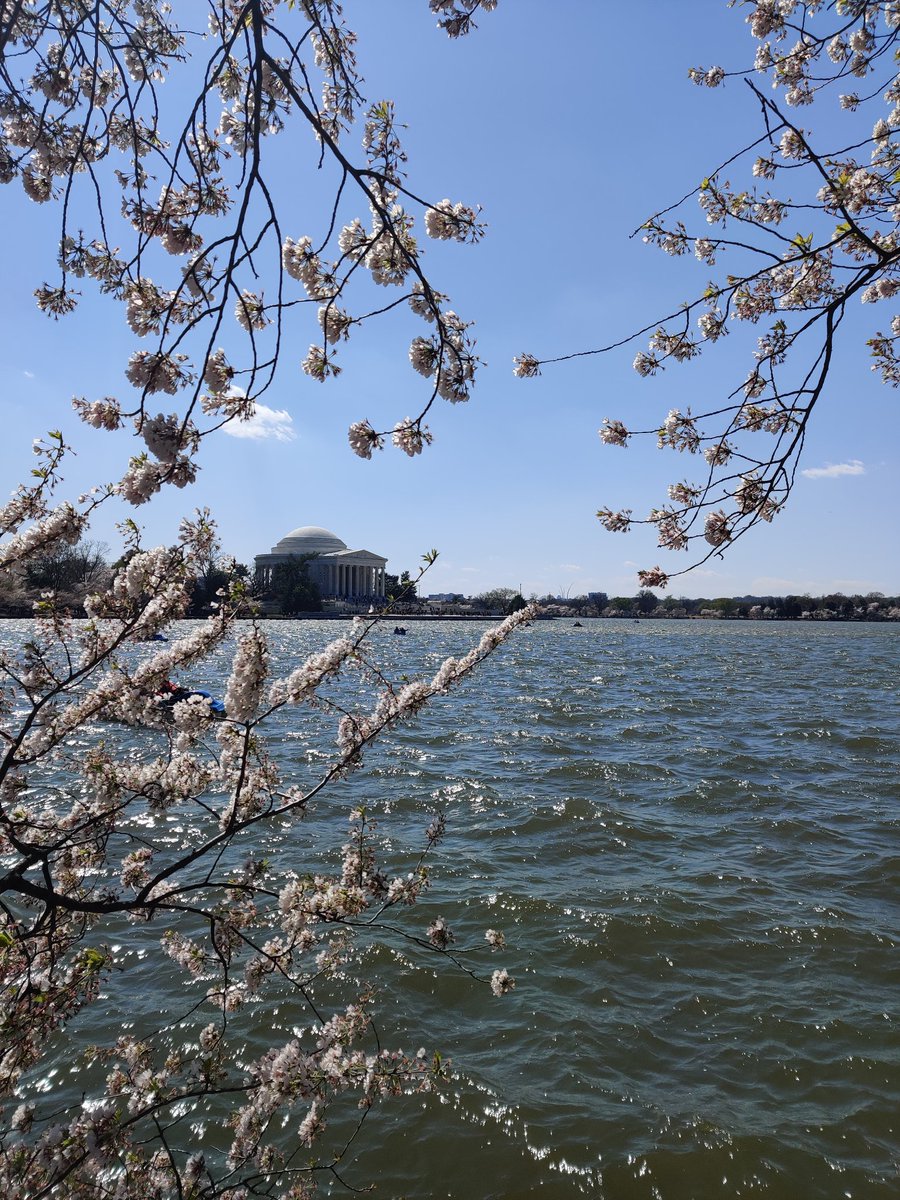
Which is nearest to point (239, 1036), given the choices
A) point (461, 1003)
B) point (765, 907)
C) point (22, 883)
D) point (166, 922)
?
point (461, 1003)

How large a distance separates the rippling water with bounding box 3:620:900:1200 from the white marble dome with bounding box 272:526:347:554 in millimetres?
134118

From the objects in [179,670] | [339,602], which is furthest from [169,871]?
[339,602]

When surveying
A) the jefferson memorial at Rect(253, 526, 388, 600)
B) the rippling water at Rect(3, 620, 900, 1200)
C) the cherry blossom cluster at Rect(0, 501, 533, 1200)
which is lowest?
the rippling water at Rect(3, 620, 900, 1200)

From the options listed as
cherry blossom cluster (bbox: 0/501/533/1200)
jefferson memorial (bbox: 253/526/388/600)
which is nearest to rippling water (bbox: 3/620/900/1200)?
cherry blossom cluster (bbox: 0/501/533/1200)

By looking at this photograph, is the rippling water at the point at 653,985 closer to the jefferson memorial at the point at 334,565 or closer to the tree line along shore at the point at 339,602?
the tree line along shore at the point at 339,602

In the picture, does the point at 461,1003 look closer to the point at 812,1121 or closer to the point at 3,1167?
the point at 812,1121

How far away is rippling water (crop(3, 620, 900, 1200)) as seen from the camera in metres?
4.82

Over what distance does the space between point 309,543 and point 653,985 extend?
145 metres

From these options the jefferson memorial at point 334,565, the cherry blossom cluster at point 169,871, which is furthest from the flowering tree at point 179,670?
the jefferson memorial at point 334,565

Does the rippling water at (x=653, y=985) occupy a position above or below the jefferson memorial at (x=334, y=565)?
below

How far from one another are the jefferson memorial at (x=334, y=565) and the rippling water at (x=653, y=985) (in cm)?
12428

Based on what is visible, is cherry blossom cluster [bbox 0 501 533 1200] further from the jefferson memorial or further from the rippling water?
the jefferson memorial

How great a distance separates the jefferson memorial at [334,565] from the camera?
5487 inches

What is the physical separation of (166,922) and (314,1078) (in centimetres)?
594
